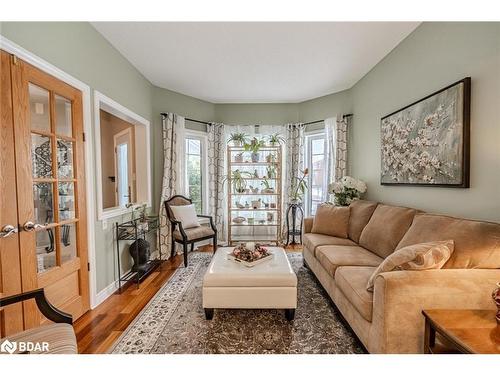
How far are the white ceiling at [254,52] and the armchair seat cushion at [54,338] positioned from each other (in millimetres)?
2534

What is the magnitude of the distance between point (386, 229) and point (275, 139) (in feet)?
8.29

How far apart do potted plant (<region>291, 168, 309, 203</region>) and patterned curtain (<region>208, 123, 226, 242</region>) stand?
1.36m

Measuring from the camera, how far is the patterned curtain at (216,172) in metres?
4.38

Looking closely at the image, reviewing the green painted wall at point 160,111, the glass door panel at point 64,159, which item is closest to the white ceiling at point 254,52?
the green painted wall at point 160,111

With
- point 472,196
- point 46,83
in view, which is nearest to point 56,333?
point 46,83

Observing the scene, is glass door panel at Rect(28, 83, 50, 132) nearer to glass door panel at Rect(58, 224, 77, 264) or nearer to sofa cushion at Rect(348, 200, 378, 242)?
glass door panel at Rect(58, 224, 77, 264)

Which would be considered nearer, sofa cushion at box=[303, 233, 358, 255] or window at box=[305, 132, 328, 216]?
sofa cushion at box=[303, 233, 358, 255]

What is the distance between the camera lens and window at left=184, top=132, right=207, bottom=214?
4.30 meters

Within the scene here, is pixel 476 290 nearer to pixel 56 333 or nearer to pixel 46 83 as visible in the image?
pixel 56 333

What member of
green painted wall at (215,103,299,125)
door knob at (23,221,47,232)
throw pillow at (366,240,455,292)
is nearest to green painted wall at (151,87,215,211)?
green painted wall at (215,103,299,125)

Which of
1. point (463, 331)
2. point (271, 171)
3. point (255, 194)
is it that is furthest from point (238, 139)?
point (463, 331)

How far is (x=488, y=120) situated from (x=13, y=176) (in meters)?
3.26

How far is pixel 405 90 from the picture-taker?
2.49m

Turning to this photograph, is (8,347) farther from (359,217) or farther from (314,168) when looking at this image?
(314,168)
